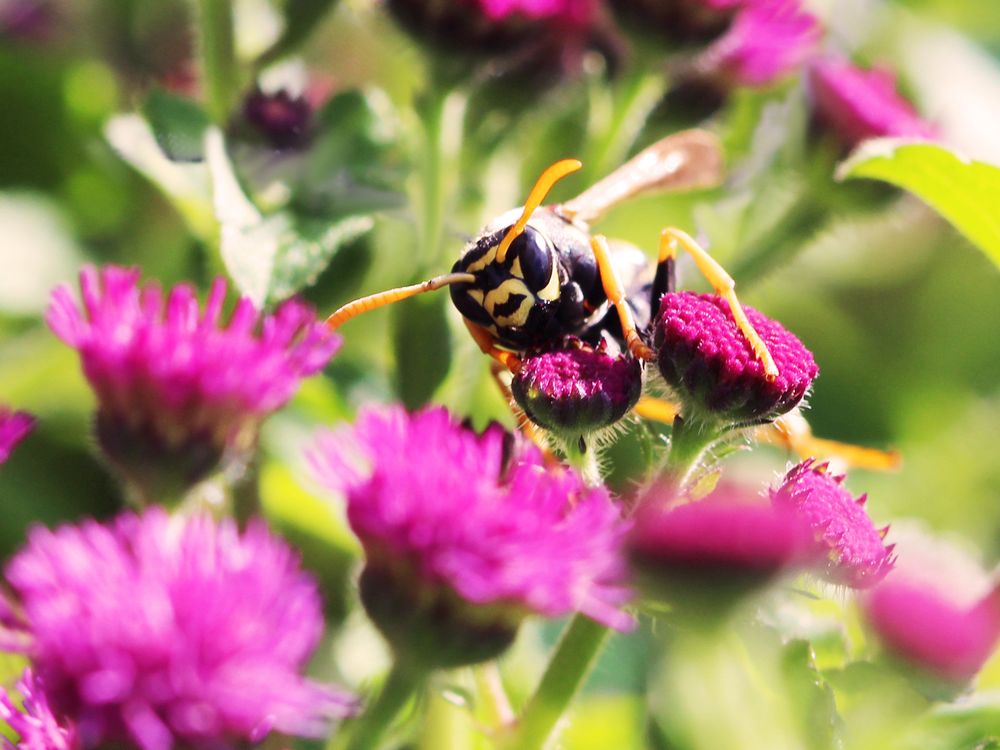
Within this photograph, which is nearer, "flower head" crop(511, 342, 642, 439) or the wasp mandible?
"flower head" crop(511, 342, 642, 439)

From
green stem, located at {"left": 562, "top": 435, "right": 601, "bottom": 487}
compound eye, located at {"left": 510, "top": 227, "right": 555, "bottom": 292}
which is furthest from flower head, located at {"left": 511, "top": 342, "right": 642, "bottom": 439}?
compound eye, located at {"left": 510, "top": 227, "right": 555, "bottom": 292}

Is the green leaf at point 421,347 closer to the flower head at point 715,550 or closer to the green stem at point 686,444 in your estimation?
the green stem at point 686,444

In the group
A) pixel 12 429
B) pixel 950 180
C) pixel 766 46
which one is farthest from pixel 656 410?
pixel 12 429

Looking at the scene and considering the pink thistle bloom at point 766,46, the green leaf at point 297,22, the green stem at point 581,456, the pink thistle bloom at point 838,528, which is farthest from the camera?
the pink thistle bloom at point 766,46

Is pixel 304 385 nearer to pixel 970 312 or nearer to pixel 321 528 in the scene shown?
pixel 321 528

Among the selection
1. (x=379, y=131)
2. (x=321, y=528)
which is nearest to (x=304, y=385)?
(x=321, y=528)

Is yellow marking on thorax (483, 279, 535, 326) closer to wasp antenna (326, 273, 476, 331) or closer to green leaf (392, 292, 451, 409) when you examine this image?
wasp antenna (326, 273, 476, 331)

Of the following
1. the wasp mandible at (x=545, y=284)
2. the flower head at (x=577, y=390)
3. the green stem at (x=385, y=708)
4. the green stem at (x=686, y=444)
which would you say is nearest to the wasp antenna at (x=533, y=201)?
the wasp mandible at (x=545, y=284)
